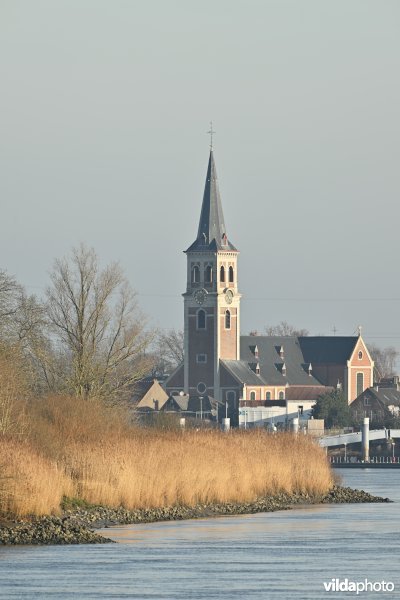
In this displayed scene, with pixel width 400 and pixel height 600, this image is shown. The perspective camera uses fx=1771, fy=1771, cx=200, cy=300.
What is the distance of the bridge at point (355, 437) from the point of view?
484ft

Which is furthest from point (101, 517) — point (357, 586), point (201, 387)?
point (201, 387)

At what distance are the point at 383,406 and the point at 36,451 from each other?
12052 cm

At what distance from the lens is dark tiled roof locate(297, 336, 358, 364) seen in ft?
617

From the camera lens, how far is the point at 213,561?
4112 centimetres

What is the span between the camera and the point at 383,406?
170 m

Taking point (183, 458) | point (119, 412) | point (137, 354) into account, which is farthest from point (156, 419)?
point (183, 458)

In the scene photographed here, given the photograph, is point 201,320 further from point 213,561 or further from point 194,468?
point 213,561

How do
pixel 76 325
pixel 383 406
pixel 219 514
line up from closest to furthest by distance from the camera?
pixel 219 514 < pixel 76 325 < pixel 383 406

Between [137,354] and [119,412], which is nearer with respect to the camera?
[119,412]

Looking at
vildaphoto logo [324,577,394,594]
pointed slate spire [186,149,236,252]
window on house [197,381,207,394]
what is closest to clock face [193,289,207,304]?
pointed slate spire [186,149,236,252]

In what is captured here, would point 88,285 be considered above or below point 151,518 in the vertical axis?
above

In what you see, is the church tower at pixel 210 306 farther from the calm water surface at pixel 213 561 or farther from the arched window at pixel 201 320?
the calm water surface at pixel 213 561

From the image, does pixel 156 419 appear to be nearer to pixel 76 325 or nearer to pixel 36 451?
pixel 76 325

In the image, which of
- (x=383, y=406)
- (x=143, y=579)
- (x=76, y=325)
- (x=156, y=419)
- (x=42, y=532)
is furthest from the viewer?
(x=383, y=406)
